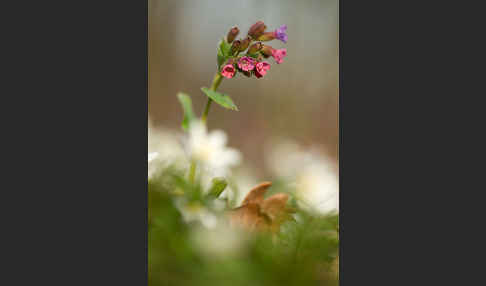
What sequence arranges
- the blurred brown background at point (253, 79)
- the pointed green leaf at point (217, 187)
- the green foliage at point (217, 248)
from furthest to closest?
the blurred brown background at point (253, 79), the pointed green leaf at point (217, 187), the green foliage at point (217, 248)

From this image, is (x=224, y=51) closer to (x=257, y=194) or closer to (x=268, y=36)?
(x=268, y=36)

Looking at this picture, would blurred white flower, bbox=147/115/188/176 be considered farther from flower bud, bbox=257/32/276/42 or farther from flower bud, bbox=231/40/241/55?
flower bud, bbox=257/32/276/42

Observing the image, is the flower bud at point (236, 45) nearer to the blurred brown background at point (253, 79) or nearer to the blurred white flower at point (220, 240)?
the blurred brown background at point (253, 79)

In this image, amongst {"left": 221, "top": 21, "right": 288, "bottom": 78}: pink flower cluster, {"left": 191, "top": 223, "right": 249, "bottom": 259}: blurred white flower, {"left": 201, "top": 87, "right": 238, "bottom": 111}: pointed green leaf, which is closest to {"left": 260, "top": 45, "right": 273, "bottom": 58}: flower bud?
{"left": 221, "top": 21, "right": 288, "bottom": 78}: pink flower cluster

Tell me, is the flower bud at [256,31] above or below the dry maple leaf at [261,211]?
above

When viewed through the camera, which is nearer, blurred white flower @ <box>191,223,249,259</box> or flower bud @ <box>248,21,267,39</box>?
blurred white flower @ <box>191,223,249,259</box>

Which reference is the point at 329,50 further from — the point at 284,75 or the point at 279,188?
the point at 279,188

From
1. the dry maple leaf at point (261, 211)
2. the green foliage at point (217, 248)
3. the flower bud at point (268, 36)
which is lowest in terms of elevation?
the green foliage at point (217, 248)

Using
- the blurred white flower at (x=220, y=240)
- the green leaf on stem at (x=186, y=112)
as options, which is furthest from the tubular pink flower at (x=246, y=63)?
the blurred white flower at (x=220, y=240)
